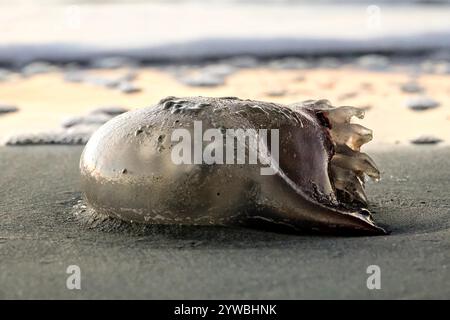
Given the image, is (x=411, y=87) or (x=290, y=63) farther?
(x=290, y=63)

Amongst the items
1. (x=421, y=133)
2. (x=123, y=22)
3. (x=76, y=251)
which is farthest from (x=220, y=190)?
(x=123, y=22)

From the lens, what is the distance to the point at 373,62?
23.6ft

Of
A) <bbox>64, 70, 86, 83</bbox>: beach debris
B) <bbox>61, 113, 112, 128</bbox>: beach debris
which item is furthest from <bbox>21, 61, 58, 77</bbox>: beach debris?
<bbox>61, 113, 112, 128</bbox>: beach debris

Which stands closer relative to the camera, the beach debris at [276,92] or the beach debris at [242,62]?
the beach debris at [276,92]

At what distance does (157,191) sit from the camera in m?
2.48

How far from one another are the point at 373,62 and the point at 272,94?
1924 millimetres

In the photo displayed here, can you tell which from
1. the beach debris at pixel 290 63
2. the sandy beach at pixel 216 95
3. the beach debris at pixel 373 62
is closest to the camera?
the sandy beach at pixel 216 95

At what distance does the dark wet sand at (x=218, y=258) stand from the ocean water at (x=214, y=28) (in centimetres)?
469

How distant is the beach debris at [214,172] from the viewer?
246 centimetres

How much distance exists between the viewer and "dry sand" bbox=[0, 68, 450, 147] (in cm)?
473

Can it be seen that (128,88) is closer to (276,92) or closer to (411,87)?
(276,92)

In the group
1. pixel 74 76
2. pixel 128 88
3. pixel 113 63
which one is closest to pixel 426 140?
pixel 128 88

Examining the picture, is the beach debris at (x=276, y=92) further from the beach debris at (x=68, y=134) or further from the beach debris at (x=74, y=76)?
the beach debris at (x=74, y=76)

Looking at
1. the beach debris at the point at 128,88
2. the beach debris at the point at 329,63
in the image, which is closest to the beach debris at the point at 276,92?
the beach debris at the point at 128,88
